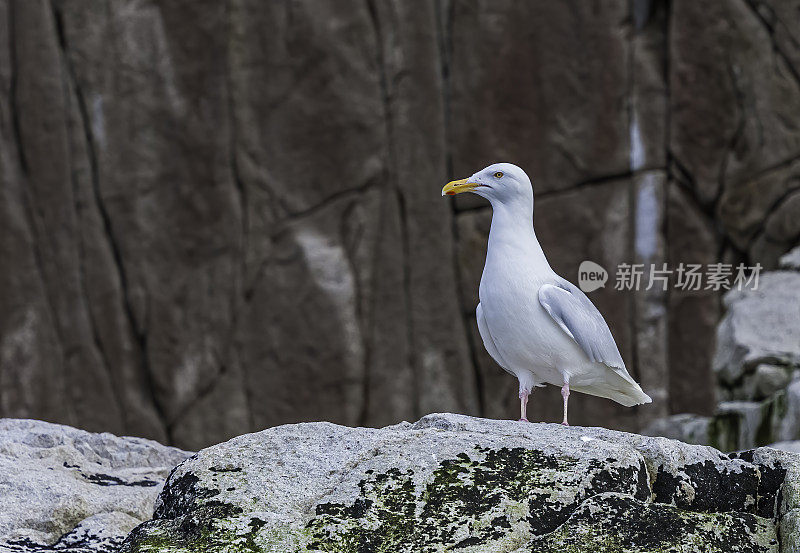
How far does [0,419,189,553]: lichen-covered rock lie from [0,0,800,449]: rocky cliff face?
17.9ft

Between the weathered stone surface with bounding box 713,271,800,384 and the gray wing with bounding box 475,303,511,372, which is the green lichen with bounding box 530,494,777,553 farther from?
the weathered stone surface with bounding box 713,271,800,384

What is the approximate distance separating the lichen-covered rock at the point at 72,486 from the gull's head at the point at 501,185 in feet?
4.66

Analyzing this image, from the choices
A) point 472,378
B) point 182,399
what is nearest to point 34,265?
point 182,399

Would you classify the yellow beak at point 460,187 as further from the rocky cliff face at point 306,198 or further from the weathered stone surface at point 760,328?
the rocky cliff face at point 306,198

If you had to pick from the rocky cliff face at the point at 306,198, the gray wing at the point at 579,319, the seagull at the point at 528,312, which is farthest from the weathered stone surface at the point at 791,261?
the gray wing at the point at 579,319

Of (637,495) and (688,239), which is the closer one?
(637,495)

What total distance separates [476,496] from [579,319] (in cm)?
120

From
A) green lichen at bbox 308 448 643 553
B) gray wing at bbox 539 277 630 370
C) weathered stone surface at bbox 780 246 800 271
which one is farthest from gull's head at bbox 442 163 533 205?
weathered stone surface at bbox 780 246 800 271

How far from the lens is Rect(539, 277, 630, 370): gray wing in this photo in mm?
3613

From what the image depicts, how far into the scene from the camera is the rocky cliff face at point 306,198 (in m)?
9.05

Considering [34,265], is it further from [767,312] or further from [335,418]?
[767,312]

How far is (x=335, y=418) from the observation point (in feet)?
30.8

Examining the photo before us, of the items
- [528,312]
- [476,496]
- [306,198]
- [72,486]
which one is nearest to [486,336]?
[528,312]

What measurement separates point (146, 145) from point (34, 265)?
142 centimetres
